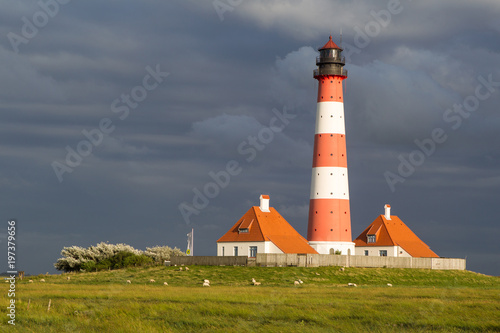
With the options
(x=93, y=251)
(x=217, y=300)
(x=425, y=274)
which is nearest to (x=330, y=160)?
(x=425, y=274)

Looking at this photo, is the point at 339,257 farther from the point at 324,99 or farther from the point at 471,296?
the point at 471,296

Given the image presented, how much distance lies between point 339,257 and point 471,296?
23992 millimetres

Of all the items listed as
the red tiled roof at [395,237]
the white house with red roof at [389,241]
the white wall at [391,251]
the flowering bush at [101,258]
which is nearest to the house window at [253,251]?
the flowering bush at [101,258]

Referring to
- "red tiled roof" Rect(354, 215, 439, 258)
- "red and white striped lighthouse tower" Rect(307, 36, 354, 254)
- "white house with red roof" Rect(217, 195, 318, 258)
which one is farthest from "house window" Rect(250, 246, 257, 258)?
"red tiled roof" Rect(354, 215, 439, 258)

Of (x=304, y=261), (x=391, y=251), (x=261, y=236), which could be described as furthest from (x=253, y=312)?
(x=391, y=251)

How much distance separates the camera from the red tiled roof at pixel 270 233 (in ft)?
215

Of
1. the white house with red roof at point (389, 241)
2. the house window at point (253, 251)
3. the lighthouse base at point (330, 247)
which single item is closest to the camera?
the house window at point (253, 251)

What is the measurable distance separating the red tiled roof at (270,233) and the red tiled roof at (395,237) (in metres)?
11.6

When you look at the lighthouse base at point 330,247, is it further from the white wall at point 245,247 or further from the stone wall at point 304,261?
the white wall at point 245,247

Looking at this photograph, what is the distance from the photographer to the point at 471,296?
39406mm

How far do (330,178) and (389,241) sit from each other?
13861 millimetres

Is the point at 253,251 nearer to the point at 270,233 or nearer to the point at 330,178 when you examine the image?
the point at 270,233

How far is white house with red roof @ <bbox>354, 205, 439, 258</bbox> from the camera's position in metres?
75.1

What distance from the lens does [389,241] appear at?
75.4 m
